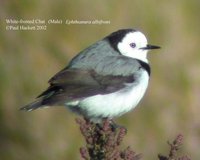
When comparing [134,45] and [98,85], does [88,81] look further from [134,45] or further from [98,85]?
[134,45]

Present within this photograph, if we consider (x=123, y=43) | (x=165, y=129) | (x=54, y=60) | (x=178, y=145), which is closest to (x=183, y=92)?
(x=165, y=129)

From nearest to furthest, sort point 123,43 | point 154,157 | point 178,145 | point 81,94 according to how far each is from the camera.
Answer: point 178,145 < point 81,94 < point 123,43 < point 154,157

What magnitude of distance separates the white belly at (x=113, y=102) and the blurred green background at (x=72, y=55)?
168 inches

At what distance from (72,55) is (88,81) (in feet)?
14.4

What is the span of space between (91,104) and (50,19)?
511cm

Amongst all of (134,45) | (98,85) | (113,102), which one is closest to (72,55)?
(134,45)

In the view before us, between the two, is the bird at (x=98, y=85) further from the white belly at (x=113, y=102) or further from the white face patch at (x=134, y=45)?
the white face patch at (x=134, y=45)

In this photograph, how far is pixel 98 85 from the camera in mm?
7543

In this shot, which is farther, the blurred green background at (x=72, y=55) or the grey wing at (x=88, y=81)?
the blurred green background at (x=72, y=55)

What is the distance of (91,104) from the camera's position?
290 inches

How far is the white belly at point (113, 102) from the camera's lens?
7.35m

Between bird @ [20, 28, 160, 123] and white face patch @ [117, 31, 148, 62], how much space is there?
261mm

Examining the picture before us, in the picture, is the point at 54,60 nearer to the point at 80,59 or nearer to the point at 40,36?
the point at 40,36

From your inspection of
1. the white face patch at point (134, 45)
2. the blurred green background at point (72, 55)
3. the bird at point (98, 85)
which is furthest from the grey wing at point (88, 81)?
the blurred green background at point (72, 55)
